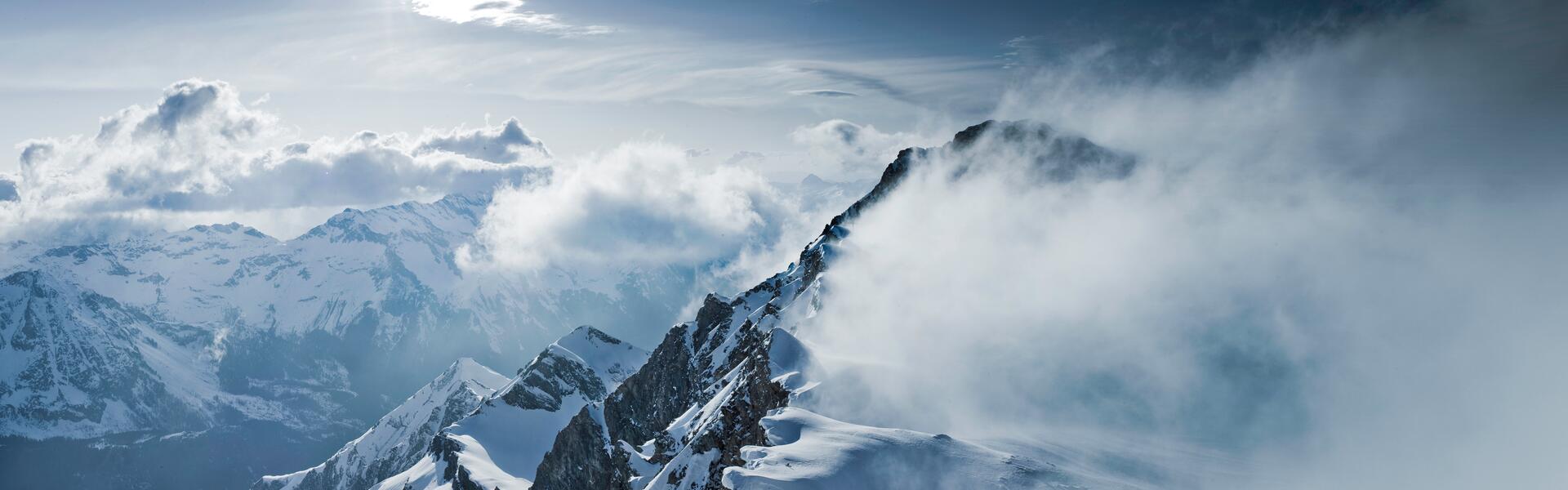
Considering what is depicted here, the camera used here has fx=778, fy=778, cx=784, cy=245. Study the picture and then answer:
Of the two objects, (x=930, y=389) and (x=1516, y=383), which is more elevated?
(x=1516, y=383)

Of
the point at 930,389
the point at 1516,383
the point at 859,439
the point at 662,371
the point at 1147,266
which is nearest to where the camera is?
the point at 859,439

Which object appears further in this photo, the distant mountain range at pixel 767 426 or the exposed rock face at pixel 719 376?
the exposed rock face at pixel 719 376

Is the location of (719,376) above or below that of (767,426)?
below

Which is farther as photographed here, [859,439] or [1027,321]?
[1027,321]

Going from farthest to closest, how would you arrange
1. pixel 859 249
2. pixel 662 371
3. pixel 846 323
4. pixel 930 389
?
pixel 662 371 < pixel 859 249 < pixel 846 323 < pixel 930 389

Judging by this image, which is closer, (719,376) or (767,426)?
(767,426)

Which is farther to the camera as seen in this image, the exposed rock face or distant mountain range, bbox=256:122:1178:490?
the exposed rock face

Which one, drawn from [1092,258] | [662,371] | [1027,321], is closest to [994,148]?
[1092,258]

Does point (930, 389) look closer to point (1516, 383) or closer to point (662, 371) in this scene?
point (1516, 383)
